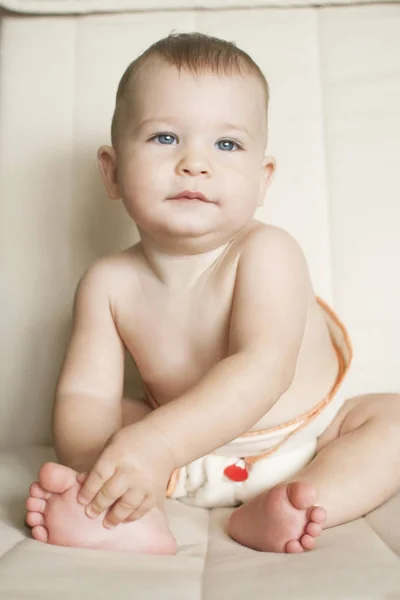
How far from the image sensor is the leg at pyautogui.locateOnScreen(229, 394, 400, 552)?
0.65 meters

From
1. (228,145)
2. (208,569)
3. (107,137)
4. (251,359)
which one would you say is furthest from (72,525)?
(107,137)

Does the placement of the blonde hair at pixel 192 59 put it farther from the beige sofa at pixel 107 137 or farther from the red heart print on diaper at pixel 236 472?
the red heart print on diaper at pixel 236 472

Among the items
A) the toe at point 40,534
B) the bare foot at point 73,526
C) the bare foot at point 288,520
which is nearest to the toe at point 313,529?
the bare foot at point 288,520

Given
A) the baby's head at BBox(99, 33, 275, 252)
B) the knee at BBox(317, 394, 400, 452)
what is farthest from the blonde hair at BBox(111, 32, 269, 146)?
the knee at BBox(317, 394, 400, 452)

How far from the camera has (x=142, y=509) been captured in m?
0.63

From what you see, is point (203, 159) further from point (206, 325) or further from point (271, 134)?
point (271, 134)

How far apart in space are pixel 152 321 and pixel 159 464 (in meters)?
0.29

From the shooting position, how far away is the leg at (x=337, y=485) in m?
0.65

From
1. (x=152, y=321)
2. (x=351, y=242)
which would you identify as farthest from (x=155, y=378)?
(x=351, y=242)

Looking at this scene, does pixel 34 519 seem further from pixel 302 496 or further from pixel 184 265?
pixel 184 265

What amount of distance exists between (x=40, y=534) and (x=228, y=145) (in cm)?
47

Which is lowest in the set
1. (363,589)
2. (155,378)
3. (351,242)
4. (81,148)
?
(363,589)

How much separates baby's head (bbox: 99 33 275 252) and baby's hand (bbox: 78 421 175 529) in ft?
0.95

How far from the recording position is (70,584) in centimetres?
53
